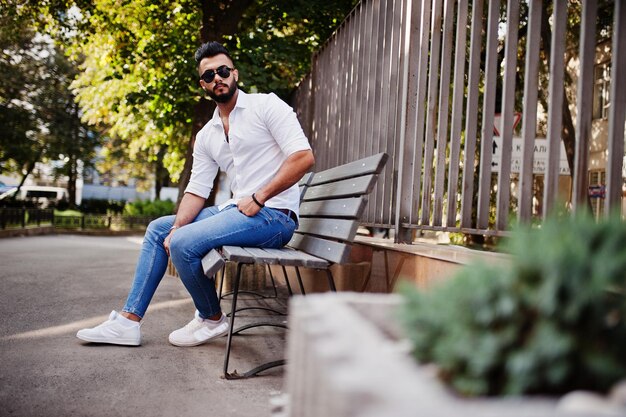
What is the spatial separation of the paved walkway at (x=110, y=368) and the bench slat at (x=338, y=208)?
37.3 inches

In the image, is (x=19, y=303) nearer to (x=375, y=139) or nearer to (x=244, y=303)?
(x=244, y=303)

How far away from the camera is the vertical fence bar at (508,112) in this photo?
2883 mm

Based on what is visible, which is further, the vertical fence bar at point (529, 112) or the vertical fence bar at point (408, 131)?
the vertical fence bar at point (408, 131)

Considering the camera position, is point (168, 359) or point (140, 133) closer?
point (168, 359)

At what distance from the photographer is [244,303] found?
5855 mm

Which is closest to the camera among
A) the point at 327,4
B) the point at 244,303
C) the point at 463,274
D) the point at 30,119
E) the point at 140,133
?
the point at 463,274

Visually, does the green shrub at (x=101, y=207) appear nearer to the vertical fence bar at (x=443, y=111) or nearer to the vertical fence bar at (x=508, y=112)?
the vertical fence bar at (x=443, y=111)

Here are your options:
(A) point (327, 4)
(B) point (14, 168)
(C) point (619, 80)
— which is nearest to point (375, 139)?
(C) point (619, 80)

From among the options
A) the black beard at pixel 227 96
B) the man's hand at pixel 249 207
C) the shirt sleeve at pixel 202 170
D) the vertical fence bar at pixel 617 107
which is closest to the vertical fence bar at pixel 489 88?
the vertical fence bar at pixel 617 107

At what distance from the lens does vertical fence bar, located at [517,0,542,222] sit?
270 cm

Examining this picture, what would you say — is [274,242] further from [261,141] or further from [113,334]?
[113,334]

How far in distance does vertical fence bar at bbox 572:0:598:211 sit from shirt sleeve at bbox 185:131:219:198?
276cm

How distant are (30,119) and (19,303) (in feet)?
89.4

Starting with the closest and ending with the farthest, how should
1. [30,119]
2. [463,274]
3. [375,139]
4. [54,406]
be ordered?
[463,274] < [54,406] < [375,139] < [30,119]
